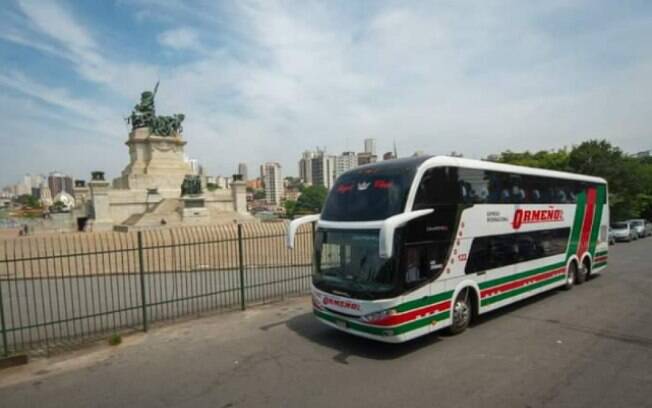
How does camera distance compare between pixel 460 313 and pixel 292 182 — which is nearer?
pixel 460 313

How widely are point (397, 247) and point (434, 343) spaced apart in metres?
2.20

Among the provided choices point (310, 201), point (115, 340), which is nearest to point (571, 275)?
point (115, 340)

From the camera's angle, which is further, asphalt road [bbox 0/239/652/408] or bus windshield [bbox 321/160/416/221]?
bus windshield [bbox 321/160/416/221]

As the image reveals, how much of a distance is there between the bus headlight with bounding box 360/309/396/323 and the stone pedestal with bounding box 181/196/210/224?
27.4 metres

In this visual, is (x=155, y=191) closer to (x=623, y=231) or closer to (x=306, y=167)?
(x=623, y=231)

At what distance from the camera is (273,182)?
490ft

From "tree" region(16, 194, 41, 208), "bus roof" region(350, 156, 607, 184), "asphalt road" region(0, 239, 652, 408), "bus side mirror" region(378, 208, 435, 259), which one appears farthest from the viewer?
"tree" region(16, 194, 41, 208)

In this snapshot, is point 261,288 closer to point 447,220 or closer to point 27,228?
point 447,220

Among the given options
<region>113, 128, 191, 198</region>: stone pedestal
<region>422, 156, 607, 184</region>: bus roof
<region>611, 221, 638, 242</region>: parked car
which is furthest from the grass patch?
<region>113, 128, 191, 198</region>: stone pedestal

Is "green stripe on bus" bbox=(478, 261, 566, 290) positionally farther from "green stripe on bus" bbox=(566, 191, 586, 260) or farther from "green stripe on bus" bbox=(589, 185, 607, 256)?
"green stripe on bus" bbox=(589, 185, 607, 256)

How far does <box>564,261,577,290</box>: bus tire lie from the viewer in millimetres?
10281

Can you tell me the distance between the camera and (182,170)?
38.8 meters

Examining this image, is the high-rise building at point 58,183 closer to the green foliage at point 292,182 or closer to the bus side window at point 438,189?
the green foliage at point 292,182

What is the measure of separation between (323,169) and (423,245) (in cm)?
14020
